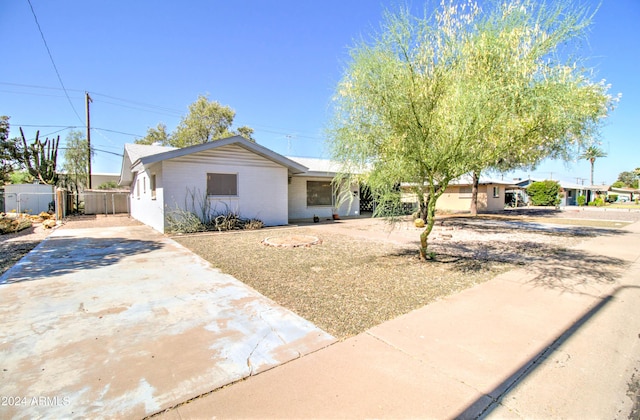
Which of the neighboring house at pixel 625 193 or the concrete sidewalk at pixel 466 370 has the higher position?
the neighboring house at pixel 625 193

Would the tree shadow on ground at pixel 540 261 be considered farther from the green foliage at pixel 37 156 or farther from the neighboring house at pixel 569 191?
the neighboring house at pixel 569 191

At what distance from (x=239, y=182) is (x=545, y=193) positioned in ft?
114

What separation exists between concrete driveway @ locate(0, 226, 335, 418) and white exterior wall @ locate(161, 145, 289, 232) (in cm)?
574

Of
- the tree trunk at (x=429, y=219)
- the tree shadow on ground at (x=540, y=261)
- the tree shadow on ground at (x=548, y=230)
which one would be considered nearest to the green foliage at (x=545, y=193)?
the tree shadow on ground at (x=548, y=230)

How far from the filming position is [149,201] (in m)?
13.1

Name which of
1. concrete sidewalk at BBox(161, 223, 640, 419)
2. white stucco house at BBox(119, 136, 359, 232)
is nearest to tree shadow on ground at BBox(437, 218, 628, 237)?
white stucco house at BBox(119, 136, 359, 232)

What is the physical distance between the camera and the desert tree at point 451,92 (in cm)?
476

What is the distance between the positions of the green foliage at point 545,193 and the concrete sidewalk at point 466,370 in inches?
1374

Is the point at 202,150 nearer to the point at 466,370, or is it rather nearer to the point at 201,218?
the point at 201,218

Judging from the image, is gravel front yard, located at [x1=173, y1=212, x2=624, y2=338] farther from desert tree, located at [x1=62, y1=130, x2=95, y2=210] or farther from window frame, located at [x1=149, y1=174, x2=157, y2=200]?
desert tree, located at [x1=62, y1=130, x2=95, y2=210]

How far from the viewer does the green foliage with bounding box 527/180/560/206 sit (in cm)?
3238

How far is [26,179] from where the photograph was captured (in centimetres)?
2475

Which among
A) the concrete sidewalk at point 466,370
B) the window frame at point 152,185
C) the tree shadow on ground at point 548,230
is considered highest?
the window frame at point 152,185

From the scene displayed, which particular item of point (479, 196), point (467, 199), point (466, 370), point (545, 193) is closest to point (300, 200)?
point (466, 370)
